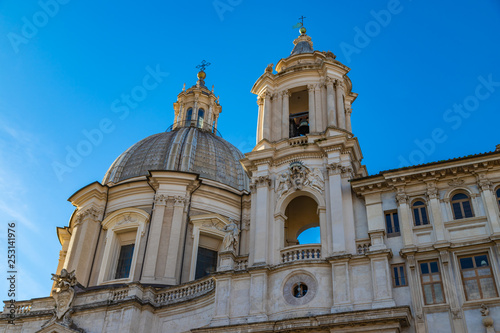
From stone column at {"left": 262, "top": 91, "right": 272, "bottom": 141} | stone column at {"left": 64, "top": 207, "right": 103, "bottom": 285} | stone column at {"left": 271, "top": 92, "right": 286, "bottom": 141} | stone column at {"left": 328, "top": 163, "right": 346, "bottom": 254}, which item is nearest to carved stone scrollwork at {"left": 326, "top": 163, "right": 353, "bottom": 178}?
stone column at {"left": 328, "top": 163, "right": 346, "bottom": 254}

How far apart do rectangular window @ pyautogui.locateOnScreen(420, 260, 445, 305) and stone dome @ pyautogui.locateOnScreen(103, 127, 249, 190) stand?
18.1 metres

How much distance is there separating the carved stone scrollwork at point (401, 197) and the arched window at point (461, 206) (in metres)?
1.92

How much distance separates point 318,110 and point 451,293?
1178cm

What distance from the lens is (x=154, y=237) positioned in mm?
32562

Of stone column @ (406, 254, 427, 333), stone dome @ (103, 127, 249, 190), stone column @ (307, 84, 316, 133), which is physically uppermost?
stone dome @ (103, 127, 249, 190)

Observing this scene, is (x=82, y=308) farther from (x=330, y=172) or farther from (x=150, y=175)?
(x=330, y=172)

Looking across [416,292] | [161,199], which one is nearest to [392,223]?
[416,292]

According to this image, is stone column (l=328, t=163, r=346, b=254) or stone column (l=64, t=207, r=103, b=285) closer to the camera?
stone column (l=328, t=163, r=346, b=254)

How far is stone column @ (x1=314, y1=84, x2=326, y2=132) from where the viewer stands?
28.4 m

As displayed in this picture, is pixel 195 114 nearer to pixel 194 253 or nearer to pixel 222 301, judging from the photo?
pixel 194 253

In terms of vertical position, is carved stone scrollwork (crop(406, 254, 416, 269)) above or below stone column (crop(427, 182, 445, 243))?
below

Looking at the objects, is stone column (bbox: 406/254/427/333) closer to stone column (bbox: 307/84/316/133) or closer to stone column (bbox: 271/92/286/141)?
stone column (bbox: 307/84/316/133)

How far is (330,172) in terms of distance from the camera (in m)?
26.0

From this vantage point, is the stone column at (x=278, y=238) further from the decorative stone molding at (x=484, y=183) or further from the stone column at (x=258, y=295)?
the decorative stone molding at (x=484, y=183)
